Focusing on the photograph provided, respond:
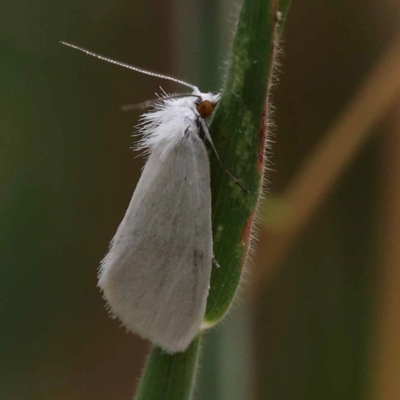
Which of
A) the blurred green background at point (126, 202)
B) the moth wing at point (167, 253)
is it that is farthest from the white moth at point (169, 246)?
the blurred green background at point (126, 202)

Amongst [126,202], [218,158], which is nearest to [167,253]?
[218,158]

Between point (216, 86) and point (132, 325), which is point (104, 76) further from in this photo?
point (132, 325)

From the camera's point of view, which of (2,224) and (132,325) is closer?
(132,325)

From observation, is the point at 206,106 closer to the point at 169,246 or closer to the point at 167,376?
the point at 169,246

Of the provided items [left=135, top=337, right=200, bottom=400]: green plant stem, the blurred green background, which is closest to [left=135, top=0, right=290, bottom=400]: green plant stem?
[left=135, top=337, right=200, bottom=400]: green plant stem

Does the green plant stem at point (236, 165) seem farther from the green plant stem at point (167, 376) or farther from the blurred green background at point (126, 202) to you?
the blurred green background at point (126, 202)

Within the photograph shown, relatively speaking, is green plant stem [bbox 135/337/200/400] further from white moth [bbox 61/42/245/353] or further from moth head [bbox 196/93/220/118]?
moth head [bbox 196/93/220/118]

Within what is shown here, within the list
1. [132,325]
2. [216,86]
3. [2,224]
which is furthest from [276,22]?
[2,224]
